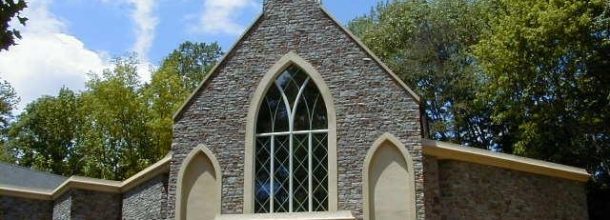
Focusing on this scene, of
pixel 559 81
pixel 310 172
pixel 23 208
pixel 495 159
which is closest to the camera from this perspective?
pixel 310 172

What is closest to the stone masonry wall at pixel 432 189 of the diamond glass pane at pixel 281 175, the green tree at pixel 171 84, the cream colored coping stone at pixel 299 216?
the cream colored coping stone at pixel 299 216

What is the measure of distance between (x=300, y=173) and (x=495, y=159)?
→ 14.7 feet

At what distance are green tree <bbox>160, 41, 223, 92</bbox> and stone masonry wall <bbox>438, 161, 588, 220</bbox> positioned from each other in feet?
85.4

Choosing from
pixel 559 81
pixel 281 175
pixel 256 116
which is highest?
pixel 559 81

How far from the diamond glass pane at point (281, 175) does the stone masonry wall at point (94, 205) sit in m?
5.16

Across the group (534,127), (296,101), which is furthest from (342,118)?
(534,127)

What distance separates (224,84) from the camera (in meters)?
16.9

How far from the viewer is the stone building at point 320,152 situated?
50.2 feet

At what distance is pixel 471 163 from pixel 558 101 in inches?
345

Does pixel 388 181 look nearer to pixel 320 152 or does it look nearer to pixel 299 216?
pixel 320 152

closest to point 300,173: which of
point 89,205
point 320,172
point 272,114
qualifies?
point 320,172

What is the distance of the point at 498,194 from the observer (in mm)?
16203

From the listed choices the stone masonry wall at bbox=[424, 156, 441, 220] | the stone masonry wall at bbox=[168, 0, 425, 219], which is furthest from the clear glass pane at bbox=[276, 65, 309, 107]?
the stone masonry wall at bbox=[424, 156, 441, 220]

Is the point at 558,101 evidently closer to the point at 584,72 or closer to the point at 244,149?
the point at 584,72
